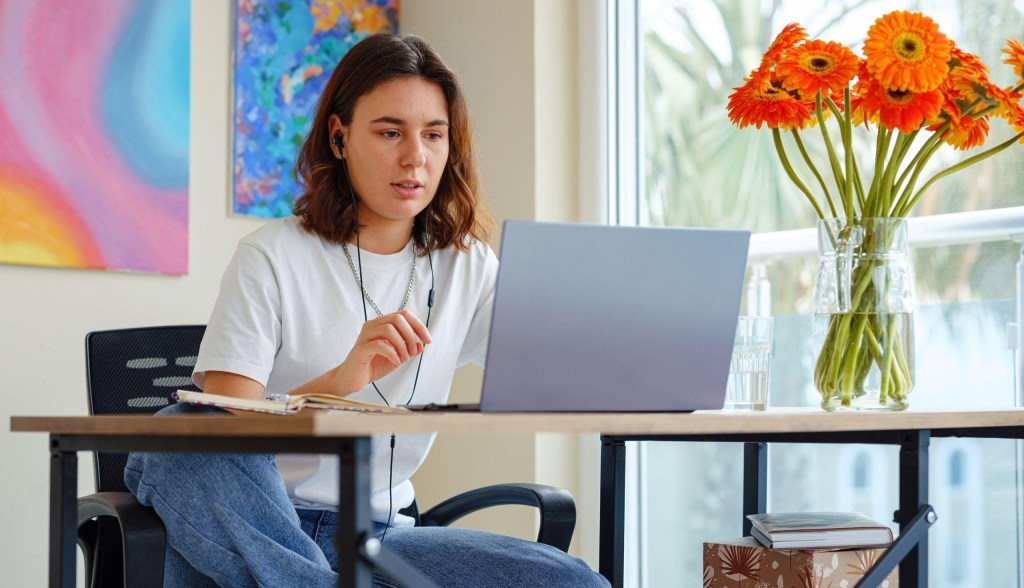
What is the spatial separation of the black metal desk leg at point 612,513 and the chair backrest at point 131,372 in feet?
2.48

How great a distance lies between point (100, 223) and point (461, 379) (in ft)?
3.28

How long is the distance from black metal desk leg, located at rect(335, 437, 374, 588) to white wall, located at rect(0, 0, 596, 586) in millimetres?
1745

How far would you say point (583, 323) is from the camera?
104 cm

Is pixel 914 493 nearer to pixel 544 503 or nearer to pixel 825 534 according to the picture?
pixel 825 534

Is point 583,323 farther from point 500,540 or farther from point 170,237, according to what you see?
point 170,237

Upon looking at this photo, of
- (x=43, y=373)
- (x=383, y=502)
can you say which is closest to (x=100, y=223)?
(x=43, y=373)

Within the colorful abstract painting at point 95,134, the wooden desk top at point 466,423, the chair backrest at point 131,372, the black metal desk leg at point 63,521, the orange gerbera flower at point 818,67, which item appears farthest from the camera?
the colorful abstract painting at point 95,134

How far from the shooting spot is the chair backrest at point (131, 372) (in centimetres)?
178

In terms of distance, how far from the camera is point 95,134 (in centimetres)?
250

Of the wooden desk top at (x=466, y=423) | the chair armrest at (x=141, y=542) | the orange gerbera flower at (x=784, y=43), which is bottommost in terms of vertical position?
the chair armrest at (x=141, y=542)

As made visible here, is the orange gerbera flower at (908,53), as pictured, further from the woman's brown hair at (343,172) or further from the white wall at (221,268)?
the white wall at (221,268)

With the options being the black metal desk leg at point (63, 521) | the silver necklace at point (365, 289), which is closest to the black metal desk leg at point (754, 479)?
the silver necklace at point (365, 289)

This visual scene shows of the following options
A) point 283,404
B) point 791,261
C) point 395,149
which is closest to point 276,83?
point 395,149

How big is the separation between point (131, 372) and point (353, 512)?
42.5 inches
